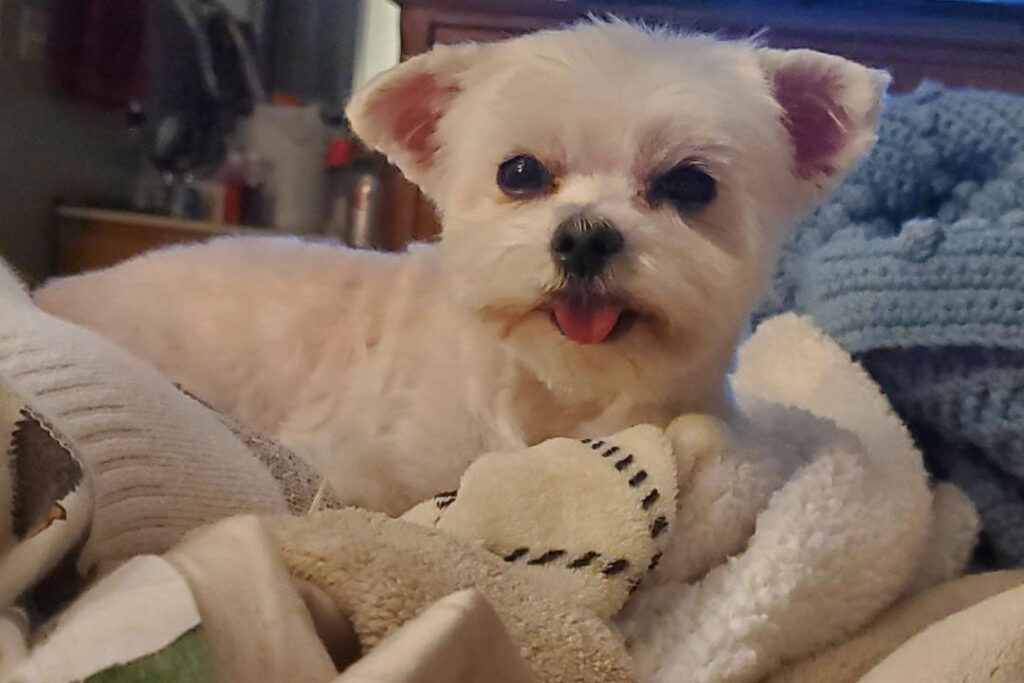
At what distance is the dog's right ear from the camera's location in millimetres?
910

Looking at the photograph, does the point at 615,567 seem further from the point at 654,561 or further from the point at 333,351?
the point at 333,351

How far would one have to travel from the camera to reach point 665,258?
0.77m

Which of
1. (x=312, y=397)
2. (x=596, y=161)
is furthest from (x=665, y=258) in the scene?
(x=312, y=397)

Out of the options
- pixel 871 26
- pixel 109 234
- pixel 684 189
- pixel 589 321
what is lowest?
pixel 109 234

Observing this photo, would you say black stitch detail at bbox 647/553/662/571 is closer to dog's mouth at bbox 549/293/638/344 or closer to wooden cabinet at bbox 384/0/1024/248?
dog's mouth at bbox 549/293/638/344

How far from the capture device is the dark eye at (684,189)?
2.72 feet

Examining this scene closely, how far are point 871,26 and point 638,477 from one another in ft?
4.11

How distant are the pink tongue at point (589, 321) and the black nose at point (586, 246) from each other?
0.03m

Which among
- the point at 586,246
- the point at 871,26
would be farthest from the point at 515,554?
the point at 871,26

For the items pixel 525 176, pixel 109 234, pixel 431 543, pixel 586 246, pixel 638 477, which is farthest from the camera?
pixel 109 234

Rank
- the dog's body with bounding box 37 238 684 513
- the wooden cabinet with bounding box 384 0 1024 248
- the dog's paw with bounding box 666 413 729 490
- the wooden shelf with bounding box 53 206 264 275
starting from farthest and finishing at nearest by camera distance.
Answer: the wooden shelf with bounding box 53 206 264 275, the wooden cabinet with bounding box 384 0 1024 248, the dog's body with bounding box 37 238 684 513, the dog's paw with bounding box 666 413 729 490

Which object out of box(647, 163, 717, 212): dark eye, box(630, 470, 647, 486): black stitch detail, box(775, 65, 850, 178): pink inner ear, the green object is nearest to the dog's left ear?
box(775, 65, 850, 178): pink inner ear

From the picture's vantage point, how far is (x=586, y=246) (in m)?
0.75

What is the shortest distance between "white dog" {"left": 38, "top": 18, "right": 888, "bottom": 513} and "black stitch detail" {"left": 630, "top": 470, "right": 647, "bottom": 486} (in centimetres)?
19
